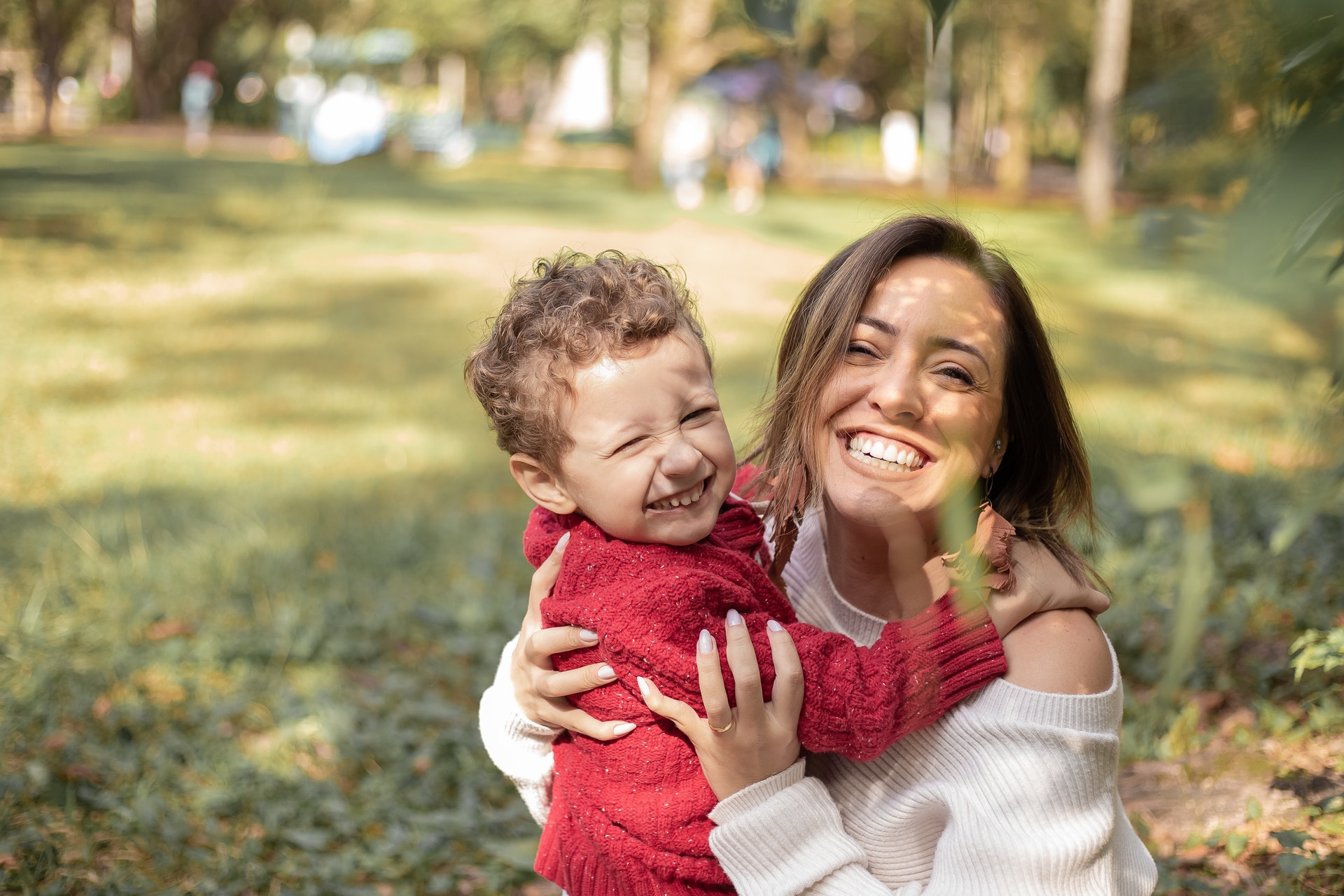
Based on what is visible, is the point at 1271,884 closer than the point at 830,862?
No

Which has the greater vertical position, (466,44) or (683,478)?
(466,44)

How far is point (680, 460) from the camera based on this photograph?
162cm

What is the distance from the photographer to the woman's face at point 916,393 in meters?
1.59

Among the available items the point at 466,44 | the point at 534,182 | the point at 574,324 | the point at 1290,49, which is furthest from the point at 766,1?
the point at 466,44

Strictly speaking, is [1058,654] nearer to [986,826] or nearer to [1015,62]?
[986,826]

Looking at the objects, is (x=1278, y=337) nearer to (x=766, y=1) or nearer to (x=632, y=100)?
(x=766, y=1)

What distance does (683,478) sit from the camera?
65.1 inches

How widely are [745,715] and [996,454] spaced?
1.88ft

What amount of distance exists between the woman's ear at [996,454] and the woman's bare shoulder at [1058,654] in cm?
26

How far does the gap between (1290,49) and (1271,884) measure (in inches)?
83.3

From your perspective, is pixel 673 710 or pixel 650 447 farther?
pixel 650 447

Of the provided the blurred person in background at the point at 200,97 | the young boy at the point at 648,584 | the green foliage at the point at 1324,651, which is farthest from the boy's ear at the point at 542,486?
the blurred person in background at the point at 200,97

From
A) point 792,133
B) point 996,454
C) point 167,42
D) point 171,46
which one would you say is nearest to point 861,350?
point 996,454

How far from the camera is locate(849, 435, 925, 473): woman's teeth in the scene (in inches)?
63.0
